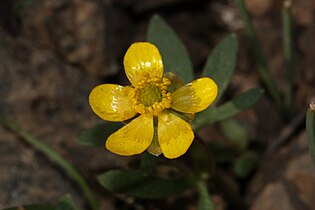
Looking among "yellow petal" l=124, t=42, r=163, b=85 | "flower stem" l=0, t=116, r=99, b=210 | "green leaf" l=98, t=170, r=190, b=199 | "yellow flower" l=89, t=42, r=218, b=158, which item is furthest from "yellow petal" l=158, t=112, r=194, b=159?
"flower stem" l=0, t=116, r=99, b=210

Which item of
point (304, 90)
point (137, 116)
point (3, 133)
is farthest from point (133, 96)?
point (304, 90)

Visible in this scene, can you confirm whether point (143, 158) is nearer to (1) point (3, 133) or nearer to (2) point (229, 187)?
(2) point (229, 187)

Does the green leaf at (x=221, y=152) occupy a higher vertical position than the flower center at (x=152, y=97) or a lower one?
higher

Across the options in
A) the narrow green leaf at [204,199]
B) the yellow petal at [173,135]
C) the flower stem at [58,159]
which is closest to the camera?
the yellow petal at [173,135]

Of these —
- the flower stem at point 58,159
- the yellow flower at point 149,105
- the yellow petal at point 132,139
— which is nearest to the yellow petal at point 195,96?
the yellow flower at point 149,105

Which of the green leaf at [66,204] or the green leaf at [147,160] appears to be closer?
the green leaf at [147,160]

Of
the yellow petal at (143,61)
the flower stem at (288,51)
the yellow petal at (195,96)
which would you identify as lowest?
the yellow petal at (195,96)

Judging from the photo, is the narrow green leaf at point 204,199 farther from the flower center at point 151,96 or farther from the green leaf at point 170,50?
the flower center at point 151,96

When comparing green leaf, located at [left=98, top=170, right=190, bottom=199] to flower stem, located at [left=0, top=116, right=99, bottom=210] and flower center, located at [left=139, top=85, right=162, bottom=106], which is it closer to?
flower stem, located at [left=0, top=116, right=99, bottom=210]
